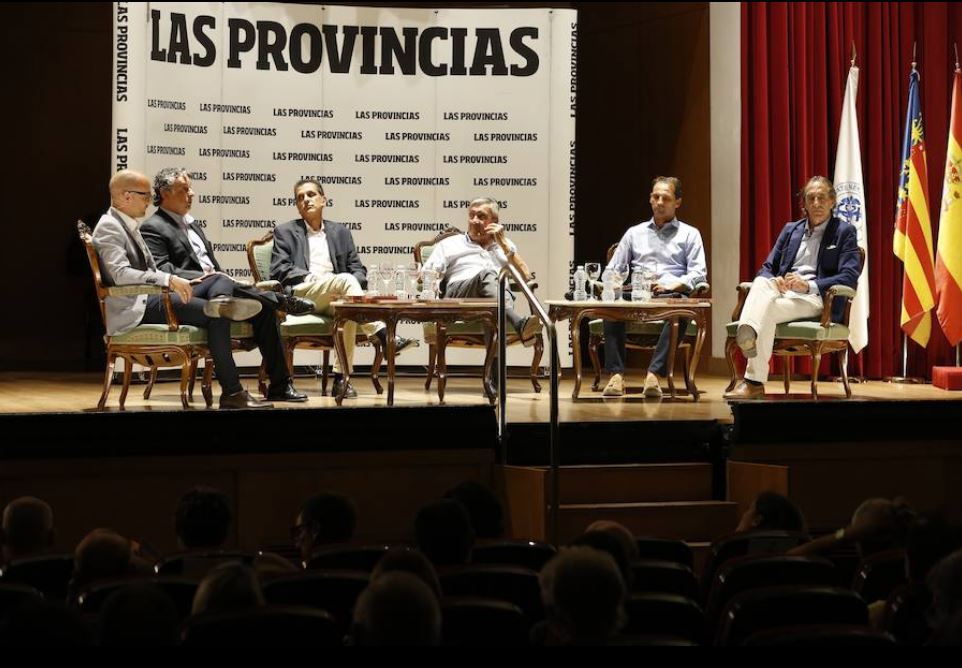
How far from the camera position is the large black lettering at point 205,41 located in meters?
7.69

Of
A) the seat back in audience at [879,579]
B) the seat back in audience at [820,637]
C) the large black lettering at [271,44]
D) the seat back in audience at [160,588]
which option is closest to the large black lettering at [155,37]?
the large black lettering at [271,44]

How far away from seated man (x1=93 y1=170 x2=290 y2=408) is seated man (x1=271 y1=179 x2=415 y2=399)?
794 millimetres

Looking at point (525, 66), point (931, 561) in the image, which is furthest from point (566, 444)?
point (525, 66)

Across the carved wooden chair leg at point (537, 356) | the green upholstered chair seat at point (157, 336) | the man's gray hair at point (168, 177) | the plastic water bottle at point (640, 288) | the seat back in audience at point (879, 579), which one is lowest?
the seat back in audience at point (879, 579)

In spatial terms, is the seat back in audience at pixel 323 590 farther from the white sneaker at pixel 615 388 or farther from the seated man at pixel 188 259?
the white sneaker at pixel 615 388

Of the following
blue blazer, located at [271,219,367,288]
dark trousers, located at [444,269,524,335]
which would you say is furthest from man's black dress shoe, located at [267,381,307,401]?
dark trousers, located at [444,269,524,335]

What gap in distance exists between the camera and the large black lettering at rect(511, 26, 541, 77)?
26.5 feet

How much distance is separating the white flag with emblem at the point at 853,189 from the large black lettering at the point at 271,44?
11.3 ft

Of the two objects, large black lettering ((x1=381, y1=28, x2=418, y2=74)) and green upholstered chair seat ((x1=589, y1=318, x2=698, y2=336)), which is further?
large black lettering ((x1=381, y1=28, x2=418, y2=74))

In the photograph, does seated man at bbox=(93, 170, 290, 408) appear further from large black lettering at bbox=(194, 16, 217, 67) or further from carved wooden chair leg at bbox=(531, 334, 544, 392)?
large black lettering at bbox=(194, 16, 217, 67)

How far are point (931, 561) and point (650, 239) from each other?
4.48 metres

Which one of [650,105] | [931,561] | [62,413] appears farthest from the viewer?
[650,105]

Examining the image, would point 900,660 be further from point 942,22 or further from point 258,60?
point 942,22

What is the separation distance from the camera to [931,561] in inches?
100.0
